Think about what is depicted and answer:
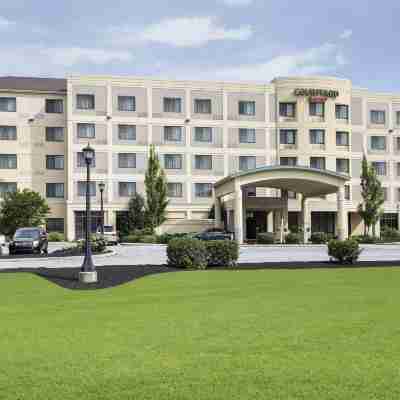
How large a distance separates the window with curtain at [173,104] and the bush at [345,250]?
37291mm

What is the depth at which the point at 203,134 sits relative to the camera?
6038 centimetres

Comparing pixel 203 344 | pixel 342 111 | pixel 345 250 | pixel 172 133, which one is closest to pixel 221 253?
pixel 345 250

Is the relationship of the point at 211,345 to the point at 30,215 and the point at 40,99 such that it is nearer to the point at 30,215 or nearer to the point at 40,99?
the point at 30,215

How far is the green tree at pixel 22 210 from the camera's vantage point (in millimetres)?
51781

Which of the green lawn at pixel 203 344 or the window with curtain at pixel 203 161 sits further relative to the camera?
the window with curtain at pixel 203 161

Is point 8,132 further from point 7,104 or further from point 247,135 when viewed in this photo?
point 247,135

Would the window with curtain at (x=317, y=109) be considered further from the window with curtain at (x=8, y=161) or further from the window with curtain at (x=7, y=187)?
the window with curtain at (x=7, y=187)

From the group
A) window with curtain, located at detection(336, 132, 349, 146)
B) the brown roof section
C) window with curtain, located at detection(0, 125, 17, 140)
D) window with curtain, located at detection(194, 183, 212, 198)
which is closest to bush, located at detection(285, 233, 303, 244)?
window with curtain, located at detection(194, 183, 212, 198)

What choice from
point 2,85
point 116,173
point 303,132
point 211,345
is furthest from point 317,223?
point 211,345

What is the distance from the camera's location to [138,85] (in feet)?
193

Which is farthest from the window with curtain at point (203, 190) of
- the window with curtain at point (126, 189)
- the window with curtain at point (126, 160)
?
the window with curtain at point (126, 160)

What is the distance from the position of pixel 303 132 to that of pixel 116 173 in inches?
814

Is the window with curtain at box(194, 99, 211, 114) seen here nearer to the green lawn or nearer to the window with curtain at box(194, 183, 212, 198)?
the window with curtain at box(194, 183, 212, 198)

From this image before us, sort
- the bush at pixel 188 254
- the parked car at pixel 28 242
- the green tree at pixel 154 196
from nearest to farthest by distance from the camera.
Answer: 1. the bush at pixel 188 254
2. the parked car at pixel 28 242
3. the green tree at pixel 154 196
